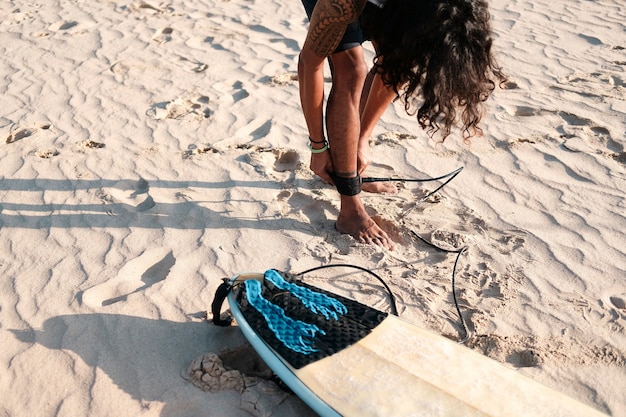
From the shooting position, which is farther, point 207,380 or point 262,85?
point 262,85

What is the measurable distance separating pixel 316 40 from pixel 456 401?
4.66 feet

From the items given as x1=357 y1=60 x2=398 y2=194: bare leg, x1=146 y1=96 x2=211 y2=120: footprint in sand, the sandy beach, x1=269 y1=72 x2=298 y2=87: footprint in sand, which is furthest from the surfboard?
x1=269 y1=72 x2=298 y2=87: footprint in sand

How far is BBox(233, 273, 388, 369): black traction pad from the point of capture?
203 cm

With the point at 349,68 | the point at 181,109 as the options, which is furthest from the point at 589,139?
the point at 181,109

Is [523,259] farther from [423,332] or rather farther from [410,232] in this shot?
[423,332]

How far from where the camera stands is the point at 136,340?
2.22 meters

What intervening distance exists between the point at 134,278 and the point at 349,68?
1.29m

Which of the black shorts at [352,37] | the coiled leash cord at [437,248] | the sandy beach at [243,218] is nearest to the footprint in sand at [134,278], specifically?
the sandy beach at [243,218]


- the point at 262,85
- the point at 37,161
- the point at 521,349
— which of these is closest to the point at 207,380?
the point at 521,349

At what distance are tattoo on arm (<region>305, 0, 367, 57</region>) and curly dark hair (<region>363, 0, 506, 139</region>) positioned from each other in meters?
0.13

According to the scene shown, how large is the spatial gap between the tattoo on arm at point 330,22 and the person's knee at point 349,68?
0.16 m

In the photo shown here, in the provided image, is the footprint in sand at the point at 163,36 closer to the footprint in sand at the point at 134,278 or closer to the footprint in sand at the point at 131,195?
the footprint in sand at the point at 131,195

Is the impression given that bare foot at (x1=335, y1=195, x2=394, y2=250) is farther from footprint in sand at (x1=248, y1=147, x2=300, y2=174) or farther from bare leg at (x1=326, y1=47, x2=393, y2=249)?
footprint in sand at (x1=248, y1=147, x2=300, y2=174)

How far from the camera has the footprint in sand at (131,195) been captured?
3031 millimetres
